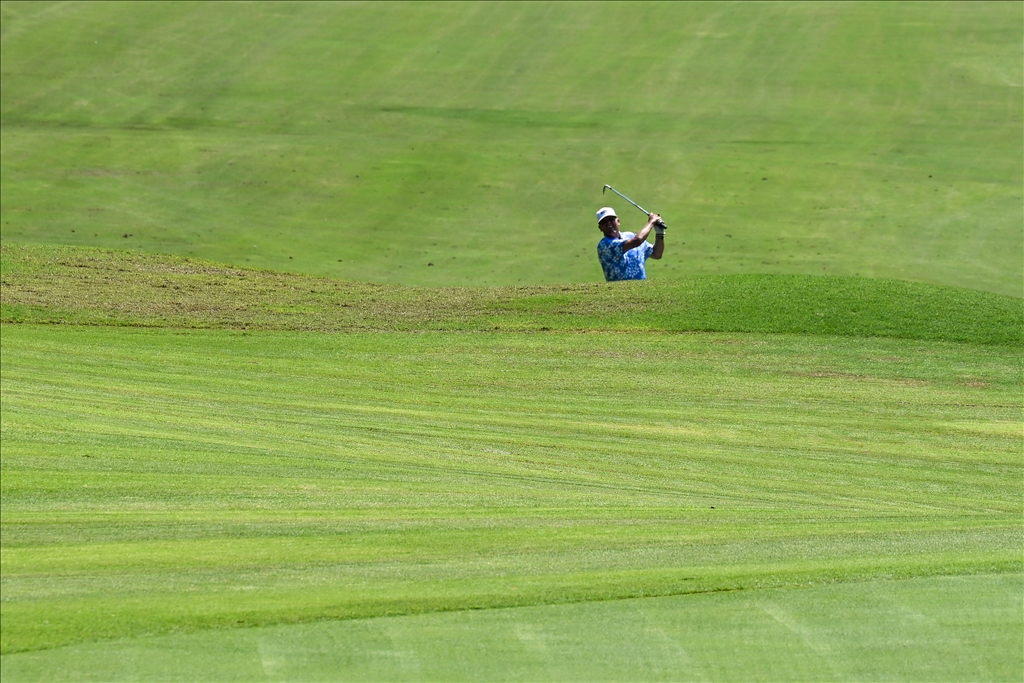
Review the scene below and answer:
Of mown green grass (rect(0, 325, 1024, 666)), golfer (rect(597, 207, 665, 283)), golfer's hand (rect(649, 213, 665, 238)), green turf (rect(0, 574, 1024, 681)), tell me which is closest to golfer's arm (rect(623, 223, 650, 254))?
golfer (rect(597, 207, 665, 283))

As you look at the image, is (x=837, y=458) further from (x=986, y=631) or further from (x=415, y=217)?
(x=415, y=217)

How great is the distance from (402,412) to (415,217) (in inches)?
538

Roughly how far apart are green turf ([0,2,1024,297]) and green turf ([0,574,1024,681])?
14.0m

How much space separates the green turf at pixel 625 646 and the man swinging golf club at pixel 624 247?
26.3 feet

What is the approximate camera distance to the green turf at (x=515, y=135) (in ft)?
80.3

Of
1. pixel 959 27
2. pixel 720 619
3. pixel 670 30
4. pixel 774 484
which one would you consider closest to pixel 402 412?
pixel 774 484

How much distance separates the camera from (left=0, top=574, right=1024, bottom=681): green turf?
7.23 meters

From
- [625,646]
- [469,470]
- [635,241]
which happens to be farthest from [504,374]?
[625,646]

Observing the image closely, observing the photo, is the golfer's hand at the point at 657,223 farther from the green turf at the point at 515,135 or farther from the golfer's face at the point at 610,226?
the green turf at the point at 515,135

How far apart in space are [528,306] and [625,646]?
10.1 meters

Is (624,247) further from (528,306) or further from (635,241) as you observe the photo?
(528,306)

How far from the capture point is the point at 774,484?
37.7ft

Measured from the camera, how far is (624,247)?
663 inches

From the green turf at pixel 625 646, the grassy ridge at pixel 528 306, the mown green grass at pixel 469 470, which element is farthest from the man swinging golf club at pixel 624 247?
the green turf at pixel 625 646
